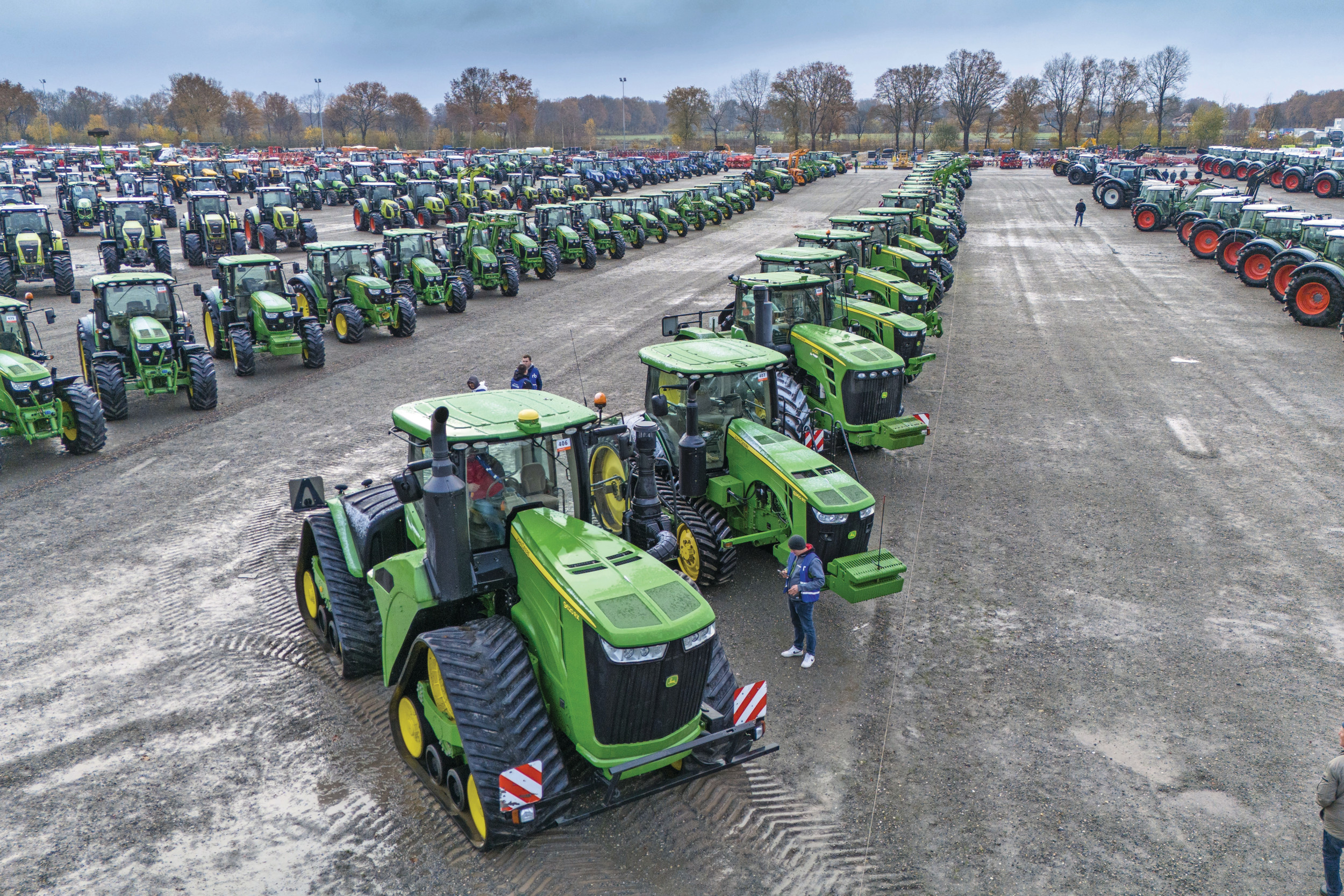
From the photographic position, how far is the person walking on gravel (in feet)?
17.2

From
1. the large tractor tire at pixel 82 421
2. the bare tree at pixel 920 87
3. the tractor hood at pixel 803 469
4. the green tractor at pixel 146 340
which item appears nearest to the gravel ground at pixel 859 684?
the large tractor tire at pixel 82 421

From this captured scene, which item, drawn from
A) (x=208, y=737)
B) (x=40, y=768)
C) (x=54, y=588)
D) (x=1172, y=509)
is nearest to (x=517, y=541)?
(x=208, y=737)

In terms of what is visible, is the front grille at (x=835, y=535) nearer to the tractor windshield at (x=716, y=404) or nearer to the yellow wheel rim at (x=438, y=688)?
the tractor windshield at (x=716, y=404)

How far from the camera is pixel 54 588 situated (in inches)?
362

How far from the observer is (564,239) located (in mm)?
30422

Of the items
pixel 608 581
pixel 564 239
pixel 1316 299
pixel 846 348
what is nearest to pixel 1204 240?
pixel 1316 299

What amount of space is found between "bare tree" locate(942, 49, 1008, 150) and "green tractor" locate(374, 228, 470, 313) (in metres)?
90.1

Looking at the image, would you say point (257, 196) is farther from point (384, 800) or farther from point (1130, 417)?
point (384, 800)

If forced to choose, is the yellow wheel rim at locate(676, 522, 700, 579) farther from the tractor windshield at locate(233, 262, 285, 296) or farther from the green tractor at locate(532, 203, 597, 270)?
the green tractor at locate(532, 203, 597, 270)

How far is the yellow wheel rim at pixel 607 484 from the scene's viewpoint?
261 inches

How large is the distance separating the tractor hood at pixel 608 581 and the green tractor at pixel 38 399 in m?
9.91

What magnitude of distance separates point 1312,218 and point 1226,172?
38.4 m

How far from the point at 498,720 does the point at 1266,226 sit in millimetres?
30205

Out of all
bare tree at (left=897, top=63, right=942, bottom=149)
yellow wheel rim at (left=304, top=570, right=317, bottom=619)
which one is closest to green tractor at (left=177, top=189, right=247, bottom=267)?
yellow wheel rim at (left=304, top=570, right=317, bottom=619)
